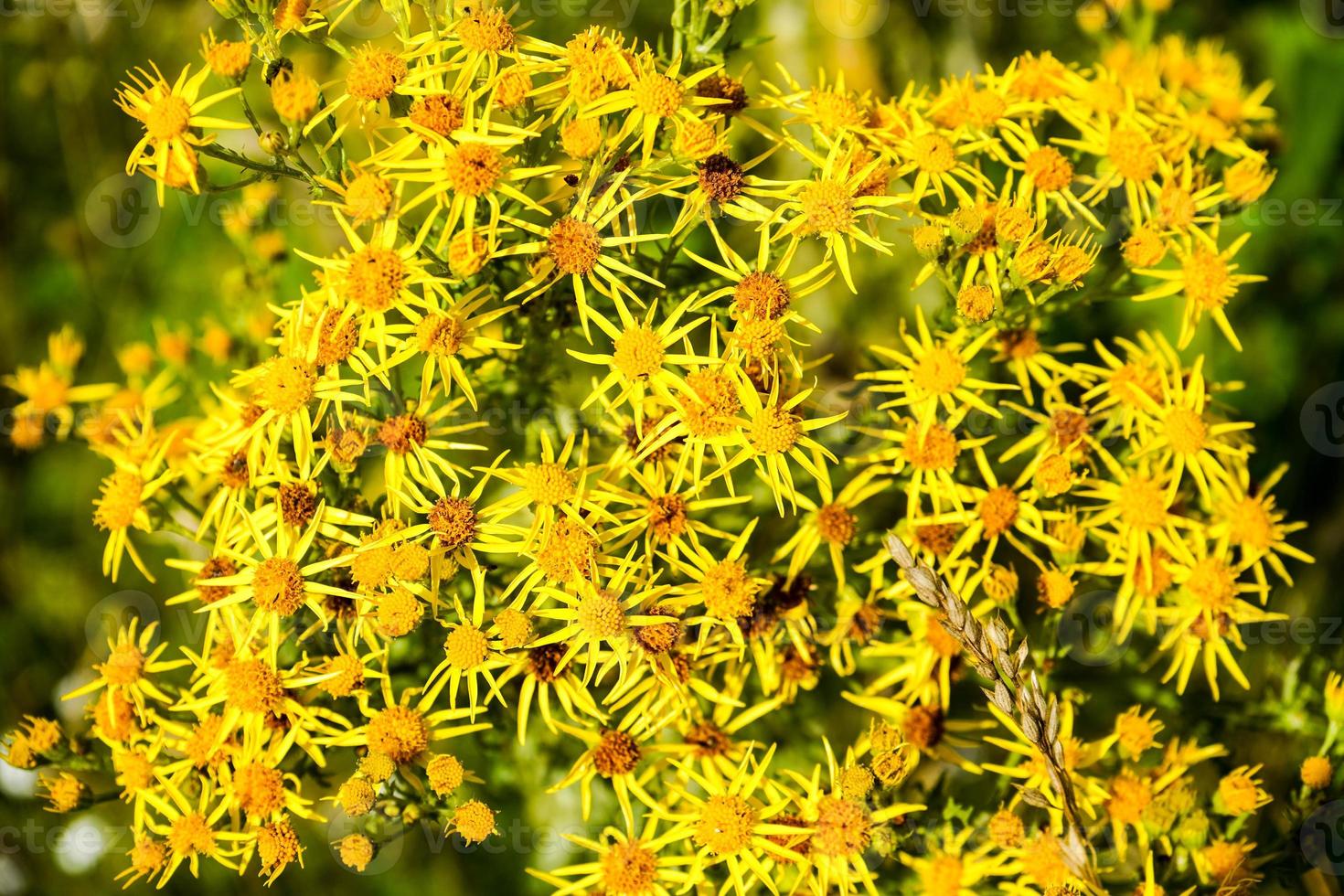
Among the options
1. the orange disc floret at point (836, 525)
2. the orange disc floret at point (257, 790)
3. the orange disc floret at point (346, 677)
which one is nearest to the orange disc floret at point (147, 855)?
the orange disc floret at point (257, 790)

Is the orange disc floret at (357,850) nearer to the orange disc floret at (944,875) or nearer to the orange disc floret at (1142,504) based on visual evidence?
the orange disc floret at (944,875)

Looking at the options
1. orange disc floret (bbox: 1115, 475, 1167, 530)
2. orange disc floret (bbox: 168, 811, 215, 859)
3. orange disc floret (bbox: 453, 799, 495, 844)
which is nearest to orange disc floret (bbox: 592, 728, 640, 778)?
orange disc floret (bbox: 453, 799, 495, 844)

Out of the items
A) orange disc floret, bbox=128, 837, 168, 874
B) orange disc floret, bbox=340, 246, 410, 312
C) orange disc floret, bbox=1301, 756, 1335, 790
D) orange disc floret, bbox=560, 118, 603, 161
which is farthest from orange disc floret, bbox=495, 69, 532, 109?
orange disc floret, bbox=1301, 756, 1335, 790

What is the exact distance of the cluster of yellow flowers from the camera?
263cm

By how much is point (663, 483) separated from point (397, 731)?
0.88 meters

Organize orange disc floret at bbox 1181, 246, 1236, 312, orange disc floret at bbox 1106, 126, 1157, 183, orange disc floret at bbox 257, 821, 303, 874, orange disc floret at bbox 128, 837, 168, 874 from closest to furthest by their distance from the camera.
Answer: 1. orange disc floret at bbox 257, 821, 303, 874
2. orange disc floret at bbox 128, 837, 168, 874
3. orange disc floret at bbox 1106, 126, 1157, 183
4. orange disc floret at bbox 1181, 246, 1236, 312

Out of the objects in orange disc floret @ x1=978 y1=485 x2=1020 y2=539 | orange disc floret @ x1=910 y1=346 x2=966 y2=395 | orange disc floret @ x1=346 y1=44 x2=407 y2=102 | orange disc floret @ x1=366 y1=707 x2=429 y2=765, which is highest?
orange disc floret @ x1=346 y1=44 x2=407 y2=102

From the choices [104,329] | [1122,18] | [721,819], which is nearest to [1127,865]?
[721,819]

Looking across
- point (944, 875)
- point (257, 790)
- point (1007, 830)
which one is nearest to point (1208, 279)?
point (1007, 830)

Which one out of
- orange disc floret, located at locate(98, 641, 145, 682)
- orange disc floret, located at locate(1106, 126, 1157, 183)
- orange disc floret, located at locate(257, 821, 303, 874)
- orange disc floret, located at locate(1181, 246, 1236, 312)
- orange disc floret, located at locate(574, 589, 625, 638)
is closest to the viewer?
orange disc floret, located at locate(574, 589, 625, 638)

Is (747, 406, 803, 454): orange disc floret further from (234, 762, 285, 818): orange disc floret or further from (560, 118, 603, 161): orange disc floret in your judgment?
(234, 762, 285, 818): orange disc floret

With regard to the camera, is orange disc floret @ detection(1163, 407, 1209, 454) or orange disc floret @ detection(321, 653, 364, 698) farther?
orange disc floret @ detection(1163, 407, 1209, 454)

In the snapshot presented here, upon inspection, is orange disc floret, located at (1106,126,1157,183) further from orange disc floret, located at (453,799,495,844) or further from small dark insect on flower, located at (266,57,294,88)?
orange disc floret, located at (453,799,495,844)

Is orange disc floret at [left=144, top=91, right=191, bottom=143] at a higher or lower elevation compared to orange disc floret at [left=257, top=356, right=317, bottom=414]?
higher
